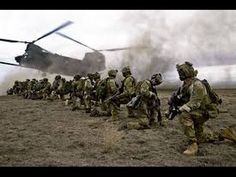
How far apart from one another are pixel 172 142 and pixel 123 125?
5.48ft

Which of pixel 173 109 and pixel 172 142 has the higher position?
pixel 173 109

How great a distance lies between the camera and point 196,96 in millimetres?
6055

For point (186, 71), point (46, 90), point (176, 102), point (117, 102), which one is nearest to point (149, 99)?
point (117, 102)

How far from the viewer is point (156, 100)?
8414mm

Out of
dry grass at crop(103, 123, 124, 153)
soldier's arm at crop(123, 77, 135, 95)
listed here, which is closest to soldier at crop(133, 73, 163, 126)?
dry grass at crop(103, 123, 124, 153)

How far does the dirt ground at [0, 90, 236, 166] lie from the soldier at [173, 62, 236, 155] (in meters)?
0.28

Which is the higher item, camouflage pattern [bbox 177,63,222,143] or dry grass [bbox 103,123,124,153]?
camouflage pattern [bbox 177,63,222,143]

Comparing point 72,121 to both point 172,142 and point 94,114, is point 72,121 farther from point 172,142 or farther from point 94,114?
point 172,142

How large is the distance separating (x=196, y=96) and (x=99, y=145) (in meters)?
1.97

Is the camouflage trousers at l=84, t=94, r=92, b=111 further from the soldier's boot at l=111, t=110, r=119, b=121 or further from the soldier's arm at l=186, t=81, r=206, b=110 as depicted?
the soldier's arm at l=186, t=81, r=206, b=110

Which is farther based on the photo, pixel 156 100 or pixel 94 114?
pixel 94 114

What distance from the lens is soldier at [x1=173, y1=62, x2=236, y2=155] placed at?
6.04 metres

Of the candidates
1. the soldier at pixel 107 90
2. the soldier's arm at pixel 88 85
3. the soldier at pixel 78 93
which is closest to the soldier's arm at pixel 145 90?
the soldier at pixel 107 90
